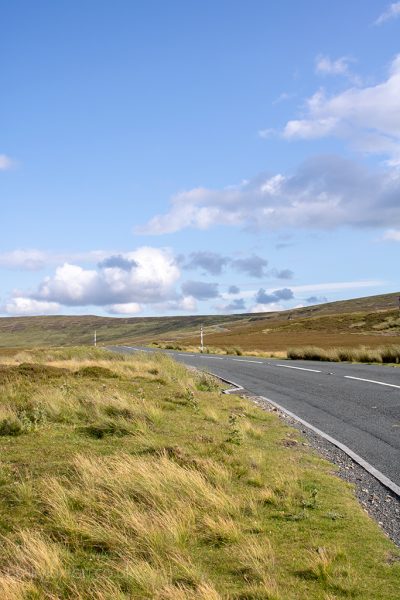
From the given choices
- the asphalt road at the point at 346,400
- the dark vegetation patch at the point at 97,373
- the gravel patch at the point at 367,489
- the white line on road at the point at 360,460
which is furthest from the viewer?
the dark vegetation patch at the point at 97,373

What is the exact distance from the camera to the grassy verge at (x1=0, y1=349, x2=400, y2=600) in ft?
13.9

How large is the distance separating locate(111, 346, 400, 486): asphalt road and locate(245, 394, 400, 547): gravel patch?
289mm

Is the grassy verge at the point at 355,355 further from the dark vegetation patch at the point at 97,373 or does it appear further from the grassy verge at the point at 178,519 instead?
the grassy verge at the point at 178,519

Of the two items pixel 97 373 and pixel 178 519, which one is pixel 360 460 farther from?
pixel 97 373

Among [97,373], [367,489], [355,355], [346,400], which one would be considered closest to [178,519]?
[367,489]

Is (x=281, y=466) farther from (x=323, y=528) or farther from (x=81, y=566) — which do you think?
(x=81, y=566)

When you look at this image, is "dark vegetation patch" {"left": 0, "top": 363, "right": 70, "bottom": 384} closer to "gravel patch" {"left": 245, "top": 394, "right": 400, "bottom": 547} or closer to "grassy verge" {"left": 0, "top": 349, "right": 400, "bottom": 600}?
"grassy verge" {"left": 0, "top": 349, "right": 400, "bottom": 600}

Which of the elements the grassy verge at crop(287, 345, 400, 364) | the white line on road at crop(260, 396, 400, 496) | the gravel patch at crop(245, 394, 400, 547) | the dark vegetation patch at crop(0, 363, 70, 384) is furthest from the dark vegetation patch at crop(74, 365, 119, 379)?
the grassy verge at crop(287, 345, 400, 364)

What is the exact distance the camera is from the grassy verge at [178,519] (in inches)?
167

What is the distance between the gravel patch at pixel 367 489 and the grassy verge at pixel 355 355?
61.8 feet

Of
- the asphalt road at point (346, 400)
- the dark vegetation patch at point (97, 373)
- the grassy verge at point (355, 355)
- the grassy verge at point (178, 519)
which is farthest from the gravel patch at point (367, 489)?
the grassy verge at point (355, 355)

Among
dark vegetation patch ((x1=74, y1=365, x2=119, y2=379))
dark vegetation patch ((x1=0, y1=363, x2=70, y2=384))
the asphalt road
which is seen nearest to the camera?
the asphalt road

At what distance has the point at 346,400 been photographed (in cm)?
1401

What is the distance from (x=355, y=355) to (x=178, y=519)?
25367 millimetres
